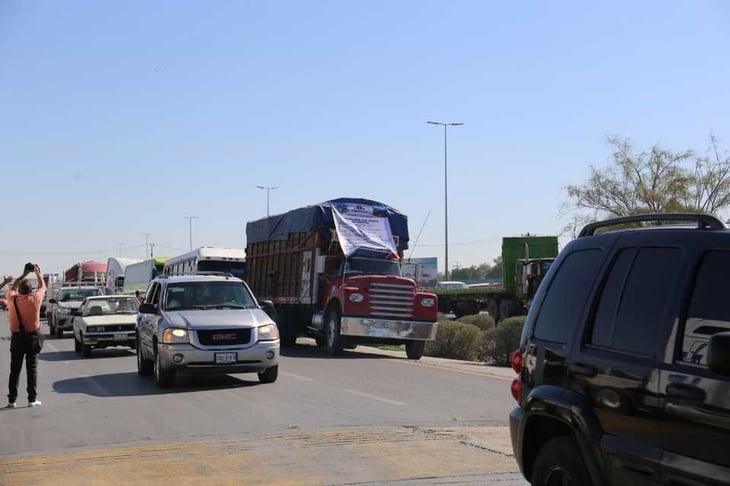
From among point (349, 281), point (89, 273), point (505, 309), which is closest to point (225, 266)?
point (349, 281)

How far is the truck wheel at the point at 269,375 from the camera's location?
14586mm

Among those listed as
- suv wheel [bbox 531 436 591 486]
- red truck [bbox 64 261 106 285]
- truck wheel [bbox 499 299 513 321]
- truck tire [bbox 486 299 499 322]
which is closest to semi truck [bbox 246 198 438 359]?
suv wheel [bbox 531 436 591 486]

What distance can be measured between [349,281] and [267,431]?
11278 mm

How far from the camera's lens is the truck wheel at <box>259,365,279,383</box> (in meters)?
14.6

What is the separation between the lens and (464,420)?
1070 centimetres

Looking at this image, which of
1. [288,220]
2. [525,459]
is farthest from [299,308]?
[525,459]

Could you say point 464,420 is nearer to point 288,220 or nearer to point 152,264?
point 288,220

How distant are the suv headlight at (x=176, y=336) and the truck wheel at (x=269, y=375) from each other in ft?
5.07

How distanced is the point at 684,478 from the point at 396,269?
60.8ft

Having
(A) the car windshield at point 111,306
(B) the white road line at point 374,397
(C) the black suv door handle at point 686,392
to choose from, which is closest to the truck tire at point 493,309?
(A) the car windshield at point 111,306

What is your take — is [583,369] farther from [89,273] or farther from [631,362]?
[89,273]

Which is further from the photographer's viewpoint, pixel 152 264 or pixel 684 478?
pixel 152 264

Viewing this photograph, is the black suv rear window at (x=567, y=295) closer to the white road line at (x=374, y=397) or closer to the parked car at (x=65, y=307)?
the white road line at (x=374, y=397)

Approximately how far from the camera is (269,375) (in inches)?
578
